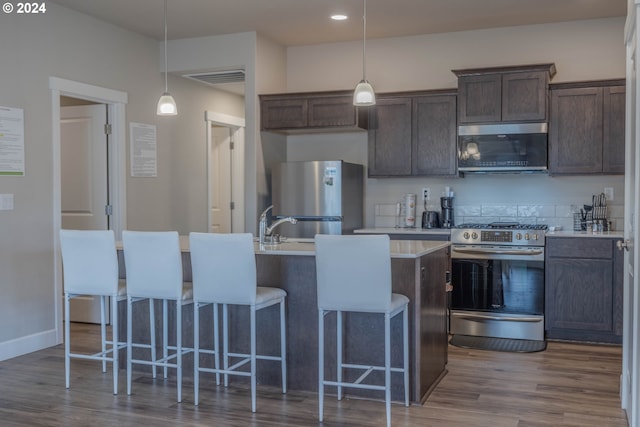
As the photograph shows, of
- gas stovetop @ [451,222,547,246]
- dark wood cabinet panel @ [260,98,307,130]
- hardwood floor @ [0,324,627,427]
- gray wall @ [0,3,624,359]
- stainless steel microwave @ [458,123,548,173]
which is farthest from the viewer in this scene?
dark wood cabinet panel @ [260,98,307,130]

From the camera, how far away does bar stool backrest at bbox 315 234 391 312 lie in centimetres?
320

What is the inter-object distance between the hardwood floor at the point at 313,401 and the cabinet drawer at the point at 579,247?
0.88m

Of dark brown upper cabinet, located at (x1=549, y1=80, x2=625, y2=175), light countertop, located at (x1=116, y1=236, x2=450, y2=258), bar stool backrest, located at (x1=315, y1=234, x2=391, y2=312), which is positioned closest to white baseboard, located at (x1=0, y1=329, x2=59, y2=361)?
light countertop, located at (x1=116, y1=236, x2=450, y2=258)

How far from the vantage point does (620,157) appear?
520 centimetres

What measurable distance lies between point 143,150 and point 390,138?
7.38 feet

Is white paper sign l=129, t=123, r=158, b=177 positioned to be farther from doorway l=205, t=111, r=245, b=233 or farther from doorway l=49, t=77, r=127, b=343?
doorway l=205, t=111, r=245, b=233

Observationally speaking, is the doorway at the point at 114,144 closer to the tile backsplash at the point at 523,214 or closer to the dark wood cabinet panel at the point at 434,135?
the dark wood cabinet panel at the point at 434,135

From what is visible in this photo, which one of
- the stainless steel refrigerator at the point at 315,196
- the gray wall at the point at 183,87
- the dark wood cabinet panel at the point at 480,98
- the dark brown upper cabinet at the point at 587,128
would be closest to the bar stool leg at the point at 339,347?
the stainless steel refrigerator at the point at 315,196

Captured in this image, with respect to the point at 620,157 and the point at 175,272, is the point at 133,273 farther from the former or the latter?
the point at 620,157

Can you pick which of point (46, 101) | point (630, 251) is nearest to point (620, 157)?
point (630, 251)

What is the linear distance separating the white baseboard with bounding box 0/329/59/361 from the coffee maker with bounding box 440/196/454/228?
3.43 metres

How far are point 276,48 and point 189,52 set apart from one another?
2.74 ft

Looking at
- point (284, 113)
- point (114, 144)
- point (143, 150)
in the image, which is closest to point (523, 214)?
point (284, 113)

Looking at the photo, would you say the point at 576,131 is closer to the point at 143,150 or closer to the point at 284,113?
the point at 284,113
